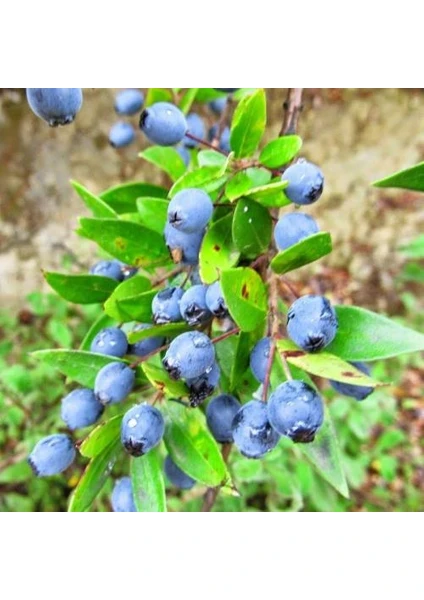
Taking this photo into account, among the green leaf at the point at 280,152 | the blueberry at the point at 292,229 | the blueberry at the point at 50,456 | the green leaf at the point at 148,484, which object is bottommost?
the green leaf at the point at 148,484

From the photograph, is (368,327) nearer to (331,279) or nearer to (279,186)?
(279,186)

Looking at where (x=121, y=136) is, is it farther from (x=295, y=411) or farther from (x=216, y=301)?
(x=295, y=411)

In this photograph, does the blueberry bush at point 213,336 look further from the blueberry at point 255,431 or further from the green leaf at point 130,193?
the green leaf at point 130,193

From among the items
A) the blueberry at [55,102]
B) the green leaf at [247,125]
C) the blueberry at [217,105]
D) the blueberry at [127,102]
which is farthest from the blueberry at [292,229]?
the blueberry at [217,105]

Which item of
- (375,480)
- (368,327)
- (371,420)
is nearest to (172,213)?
(368,327)

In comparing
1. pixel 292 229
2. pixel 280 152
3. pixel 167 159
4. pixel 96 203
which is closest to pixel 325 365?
pixel 292 229

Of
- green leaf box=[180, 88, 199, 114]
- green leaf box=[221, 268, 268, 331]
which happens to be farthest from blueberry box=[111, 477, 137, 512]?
green leaf box=[180, 88, 199, 114]
